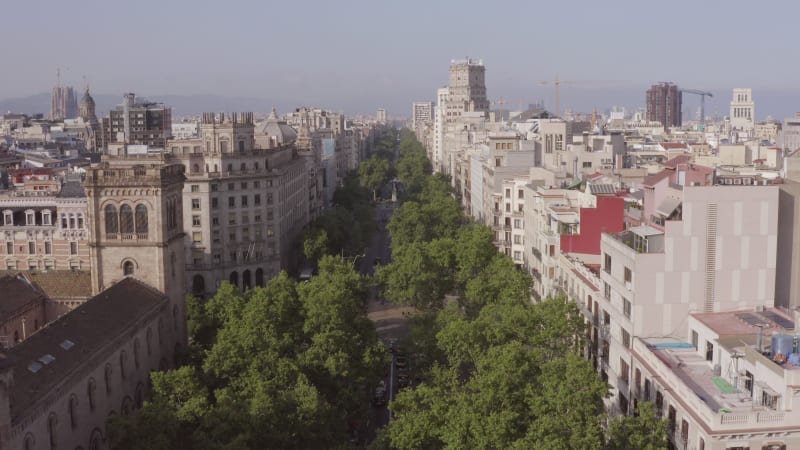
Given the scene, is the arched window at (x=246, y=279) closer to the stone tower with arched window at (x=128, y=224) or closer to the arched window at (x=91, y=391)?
the stone tower with arched window at (x=128, y=224)

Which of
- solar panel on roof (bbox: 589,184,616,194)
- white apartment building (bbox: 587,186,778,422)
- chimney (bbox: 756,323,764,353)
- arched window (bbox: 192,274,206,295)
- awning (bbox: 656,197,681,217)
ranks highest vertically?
awning (bbox: 656,197,681,217)

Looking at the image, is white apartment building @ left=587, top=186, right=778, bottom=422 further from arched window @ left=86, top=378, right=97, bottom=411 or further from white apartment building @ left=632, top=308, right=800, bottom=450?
arched window @ left=86, top=378, right=97, bottom=411

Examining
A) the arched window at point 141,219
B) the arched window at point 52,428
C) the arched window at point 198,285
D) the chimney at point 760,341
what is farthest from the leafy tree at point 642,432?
the arched window at point 198,285

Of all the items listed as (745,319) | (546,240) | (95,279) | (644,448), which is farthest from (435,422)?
(546,240)

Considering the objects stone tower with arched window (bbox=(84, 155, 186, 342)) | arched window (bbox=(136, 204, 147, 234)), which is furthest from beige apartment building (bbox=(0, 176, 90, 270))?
arched window (bbox=(136, 204, 147, 234))

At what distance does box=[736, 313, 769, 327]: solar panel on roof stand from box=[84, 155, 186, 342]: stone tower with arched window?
143 feet

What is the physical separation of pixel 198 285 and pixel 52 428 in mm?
69735

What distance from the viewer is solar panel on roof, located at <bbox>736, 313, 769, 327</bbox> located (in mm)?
52344

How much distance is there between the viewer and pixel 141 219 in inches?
2655

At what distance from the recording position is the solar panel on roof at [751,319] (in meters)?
52.3

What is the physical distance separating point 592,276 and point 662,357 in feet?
55.2

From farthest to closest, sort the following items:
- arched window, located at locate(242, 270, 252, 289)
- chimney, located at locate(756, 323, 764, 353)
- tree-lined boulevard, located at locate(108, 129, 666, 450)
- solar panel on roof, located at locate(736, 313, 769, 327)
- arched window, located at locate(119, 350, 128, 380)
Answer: arched window, located at locate(242, 270, 252, 289)
arched window, located at locate(119, 350, 128, 380)
solar panel on roof, located at locate(736, 313, 769, 327)
tree-lined boulevard, located at locate(108, 129, 666, 450)
chimney, located at locate(756, 323, 764, 353)

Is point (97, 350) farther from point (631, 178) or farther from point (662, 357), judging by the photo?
point (631, 178)

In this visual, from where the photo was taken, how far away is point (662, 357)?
52.0 m
